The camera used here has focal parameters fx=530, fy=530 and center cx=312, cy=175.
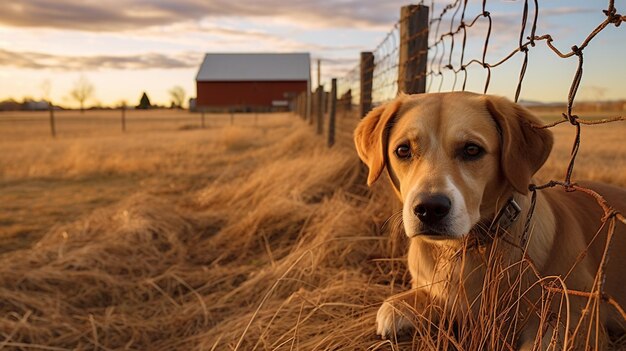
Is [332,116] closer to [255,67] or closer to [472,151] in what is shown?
[472,151]

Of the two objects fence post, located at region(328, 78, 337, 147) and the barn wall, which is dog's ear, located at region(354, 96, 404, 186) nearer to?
fence post, located at region(328, 78, 337, 147)

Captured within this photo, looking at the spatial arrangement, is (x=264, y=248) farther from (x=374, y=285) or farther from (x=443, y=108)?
(x=443, y=108)

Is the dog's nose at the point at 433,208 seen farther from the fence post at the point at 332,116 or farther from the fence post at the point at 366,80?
the fence post at the point at 332,116

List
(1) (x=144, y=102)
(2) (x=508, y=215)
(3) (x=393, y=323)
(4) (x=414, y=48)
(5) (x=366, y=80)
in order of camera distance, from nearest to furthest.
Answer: (2) (x=508, y=215)
(3) (x=393, y=323)
(4) (x=414, y=48)
(5) (x=366, y=80)
(1) (x=144, y=102)

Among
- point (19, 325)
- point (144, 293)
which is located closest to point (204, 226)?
point (144, 293)

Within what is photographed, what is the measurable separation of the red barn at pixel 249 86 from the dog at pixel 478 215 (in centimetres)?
5445

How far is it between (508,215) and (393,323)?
724 mm

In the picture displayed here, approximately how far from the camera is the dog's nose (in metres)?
2.06

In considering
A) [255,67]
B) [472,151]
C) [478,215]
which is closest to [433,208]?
[478,215]

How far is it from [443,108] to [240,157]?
11.1 meters

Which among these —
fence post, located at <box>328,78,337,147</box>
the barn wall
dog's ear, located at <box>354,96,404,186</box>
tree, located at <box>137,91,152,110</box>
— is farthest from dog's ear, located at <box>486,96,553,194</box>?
tree, located at <box>137,91,152,110</box>

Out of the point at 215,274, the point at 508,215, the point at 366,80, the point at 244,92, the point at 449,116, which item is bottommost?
the point at 215,274

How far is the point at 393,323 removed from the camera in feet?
8.15

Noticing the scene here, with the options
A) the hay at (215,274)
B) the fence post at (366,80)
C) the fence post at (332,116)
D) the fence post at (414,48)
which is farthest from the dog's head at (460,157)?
the fence post at (332,116)
